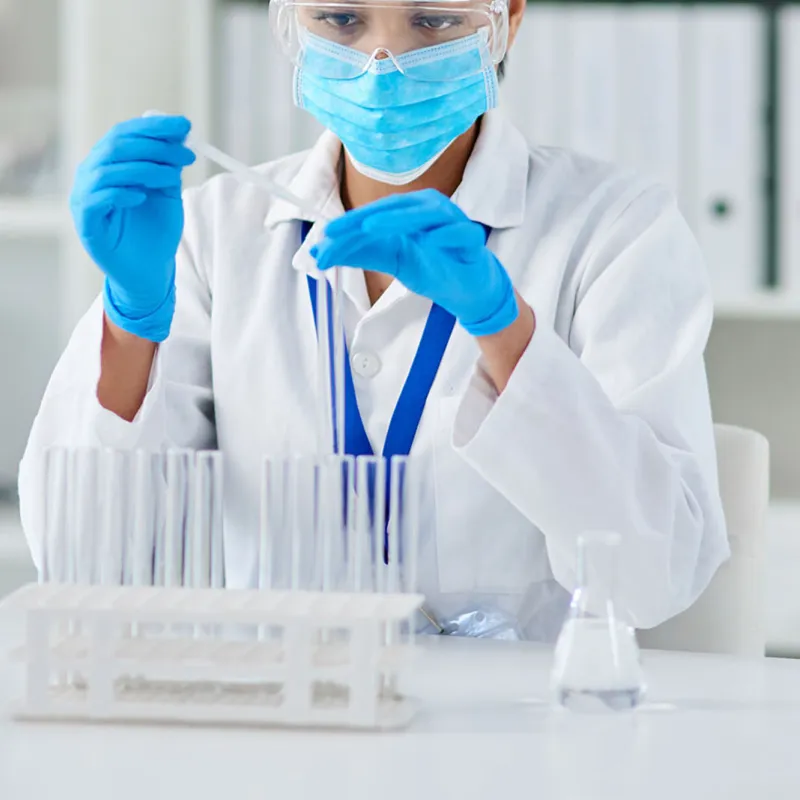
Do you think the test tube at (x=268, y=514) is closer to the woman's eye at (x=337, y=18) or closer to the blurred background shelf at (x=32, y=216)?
the woman's eye at (x=337, y=18)

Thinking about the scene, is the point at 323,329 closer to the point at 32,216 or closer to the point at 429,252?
the point at 429,252

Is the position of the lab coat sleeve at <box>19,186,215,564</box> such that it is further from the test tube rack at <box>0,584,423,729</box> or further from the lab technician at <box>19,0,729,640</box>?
the test tube rack at <box>0,584,423,729</box>

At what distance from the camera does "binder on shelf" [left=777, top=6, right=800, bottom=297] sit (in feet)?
8.29

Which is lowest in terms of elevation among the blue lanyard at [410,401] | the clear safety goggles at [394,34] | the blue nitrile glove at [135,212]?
the blue lanyard at [410,401]

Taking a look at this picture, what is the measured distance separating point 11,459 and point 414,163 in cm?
167

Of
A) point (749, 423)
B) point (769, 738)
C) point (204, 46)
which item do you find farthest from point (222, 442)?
point (749, 423)

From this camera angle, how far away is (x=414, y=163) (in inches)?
55.5

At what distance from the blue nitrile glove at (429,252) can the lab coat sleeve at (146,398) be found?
11.2 inches

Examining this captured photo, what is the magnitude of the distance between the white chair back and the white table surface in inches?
15.0

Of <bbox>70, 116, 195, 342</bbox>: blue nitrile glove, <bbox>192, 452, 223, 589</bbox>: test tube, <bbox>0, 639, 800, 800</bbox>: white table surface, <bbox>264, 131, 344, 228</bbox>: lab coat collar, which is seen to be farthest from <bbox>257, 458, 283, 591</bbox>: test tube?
<bbox>264, 131, 344, 228</bbox>: lab coat collar

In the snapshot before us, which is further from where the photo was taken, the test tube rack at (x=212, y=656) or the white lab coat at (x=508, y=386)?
the white lab coat at (x=508, y=386)

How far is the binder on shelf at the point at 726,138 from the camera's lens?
8.18ft

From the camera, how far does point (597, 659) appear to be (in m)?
1.00

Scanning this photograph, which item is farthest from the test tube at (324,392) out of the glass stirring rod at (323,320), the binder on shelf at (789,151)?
the binder on shelf at (789,151)
